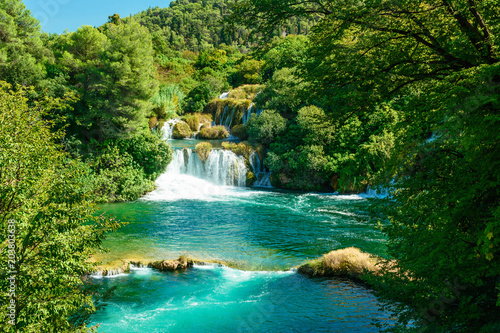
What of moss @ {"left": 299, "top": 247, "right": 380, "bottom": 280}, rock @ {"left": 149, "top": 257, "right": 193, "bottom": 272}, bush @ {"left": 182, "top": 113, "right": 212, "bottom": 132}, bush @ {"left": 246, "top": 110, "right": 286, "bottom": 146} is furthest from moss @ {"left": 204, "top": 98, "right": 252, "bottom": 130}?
moss @ {"left": 299, "top": 247, "right": 380, "bottom": 280}

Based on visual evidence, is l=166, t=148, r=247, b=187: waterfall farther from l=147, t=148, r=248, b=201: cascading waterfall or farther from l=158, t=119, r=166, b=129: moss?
l=158, t=119, r=166, b=129: moss

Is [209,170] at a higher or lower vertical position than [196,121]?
lower

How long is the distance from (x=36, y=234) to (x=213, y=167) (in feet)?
61.0

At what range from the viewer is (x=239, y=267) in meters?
11.1

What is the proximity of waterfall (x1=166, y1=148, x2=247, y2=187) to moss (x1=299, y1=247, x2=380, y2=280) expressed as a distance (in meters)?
13.7

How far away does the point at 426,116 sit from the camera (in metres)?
4.83

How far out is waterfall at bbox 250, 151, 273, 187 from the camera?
78.9 ft

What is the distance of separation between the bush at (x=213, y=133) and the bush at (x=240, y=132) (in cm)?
89

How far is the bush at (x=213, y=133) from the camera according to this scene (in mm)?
29172

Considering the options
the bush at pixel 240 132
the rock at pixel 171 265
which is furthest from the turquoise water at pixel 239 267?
the bush at pixel 240 132

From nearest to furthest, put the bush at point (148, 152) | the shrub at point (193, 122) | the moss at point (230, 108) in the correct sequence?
A: 1. the bush at point (148, 152)
2. the moss at point (230, 108)
3. the shrub at point (193, 122)

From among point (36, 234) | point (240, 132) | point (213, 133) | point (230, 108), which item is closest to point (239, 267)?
point (36, 234)

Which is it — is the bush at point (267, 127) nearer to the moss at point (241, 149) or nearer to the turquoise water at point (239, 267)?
the moss at point (241, 149)

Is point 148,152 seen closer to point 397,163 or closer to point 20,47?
point 20,47
